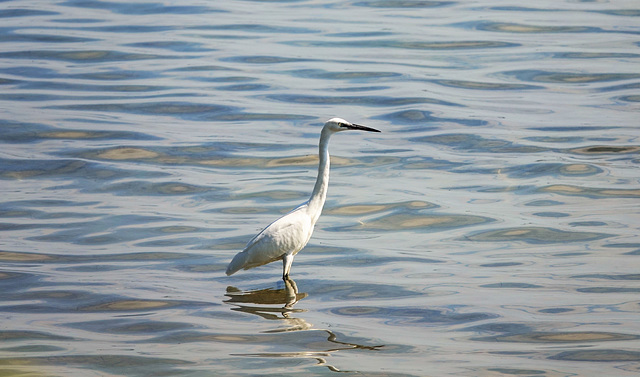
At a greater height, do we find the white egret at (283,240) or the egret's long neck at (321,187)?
the egret's long neck at (321,187)

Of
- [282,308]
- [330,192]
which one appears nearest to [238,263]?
[282,308]

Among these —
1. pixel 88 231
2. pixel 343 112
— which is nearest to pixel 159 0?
pixel 343 112

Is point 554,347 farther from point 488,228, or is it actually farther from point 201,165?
point 201,165

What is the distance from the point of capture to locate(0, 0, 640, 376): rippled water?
7949mm

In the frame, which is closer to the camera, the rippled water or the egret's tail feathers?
the rippled water

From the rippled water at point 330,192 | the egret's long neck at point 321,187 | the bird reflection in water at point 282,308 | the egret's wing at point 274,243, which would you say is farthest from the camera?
the egret's long neck at point 321,187

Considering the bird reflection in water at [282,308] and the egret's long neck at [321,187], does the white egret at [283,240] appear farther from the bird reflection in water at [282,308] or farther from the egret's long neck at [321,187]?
the bird reflection in water at [282,308]

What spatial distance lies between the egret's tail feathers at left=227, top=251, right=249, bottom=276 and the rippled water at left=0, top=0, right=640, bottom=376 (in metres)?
0.20

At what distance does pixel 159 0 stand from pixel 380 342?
1973 centimetres

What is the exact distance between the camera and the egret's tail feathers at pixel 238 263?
30.0ft

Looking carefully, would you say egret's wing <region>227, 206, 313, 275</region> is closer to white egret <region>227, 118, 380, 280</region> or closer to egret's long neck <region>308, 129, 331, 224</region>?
white egret <region>227, 118, 380, 280</region>

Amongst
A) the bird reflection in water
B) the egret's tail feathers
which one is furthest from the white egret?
the bird reflection in water

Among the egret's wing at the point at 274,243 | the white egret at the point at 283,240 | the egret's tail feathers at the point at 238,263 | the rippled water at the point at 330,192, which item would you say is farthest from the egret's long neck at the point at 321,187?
the egret's tail feathers at the point at 238,263

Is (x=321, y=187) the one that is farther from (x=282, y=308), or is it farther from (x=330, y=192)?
(x=330, y=192)
